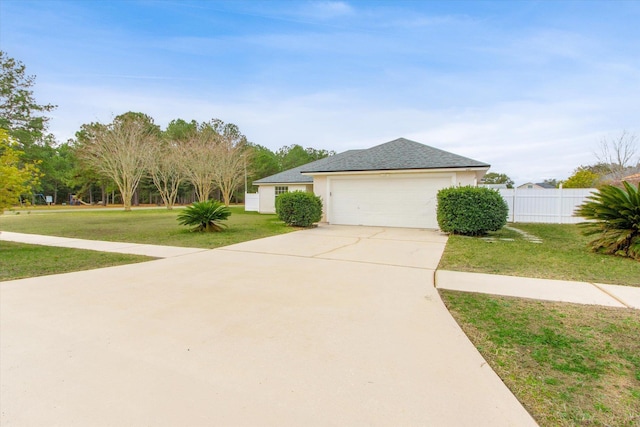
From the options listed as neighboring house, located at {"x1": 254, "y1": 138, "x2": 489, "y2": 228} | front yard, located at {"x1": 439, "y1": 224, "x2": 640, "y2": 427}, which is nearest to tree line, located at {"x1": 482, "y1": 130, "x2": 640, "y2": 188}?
neighboring house, located at {"x1": 254, "y1": 138, "x2": 489, "y2": 228}

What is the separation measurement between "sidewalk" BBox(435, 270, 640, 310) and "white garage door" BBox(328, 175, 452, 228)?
8016 mm

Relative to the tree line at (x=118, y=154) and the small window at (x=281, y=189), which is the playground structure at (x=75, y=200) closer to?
the tree line at (x=118, y=154)

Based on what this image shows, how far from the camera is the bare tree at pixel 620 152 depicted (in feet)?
73.8

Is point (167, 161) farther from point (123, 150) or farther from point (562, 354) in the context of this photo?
point (562, 354)

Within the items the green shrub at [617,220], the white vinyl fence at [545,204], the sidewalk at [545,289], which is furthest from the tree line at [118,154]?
the white vinyl fence at [545,204]

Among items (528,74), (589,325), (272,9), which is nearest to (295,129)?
(272,9)

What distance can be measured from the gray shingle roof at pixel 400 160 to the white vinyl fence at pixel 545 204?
3819 mm

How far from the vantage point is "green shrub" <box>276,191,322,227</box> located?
13188 mm

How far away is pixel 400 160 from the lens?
14078mm

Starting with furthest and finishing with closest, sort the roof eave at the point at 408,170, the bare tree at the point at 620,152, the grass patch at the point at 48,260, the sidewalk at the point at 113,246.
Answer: the bare tree at the point at 620,152 → the roof eave at the point at 408,170 → the sidewalk at the point at 113,246 → the grass patch at the point at 48,260

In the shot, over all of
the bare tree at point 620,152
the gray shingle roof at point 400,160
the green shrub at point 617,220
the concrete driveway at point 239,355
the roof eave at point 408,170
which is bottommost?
the concrete driveway at point 239,355

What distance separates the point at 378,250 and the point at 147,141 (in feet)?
91.3

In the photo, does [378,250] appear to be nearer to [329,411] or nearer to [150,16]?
[329,411]

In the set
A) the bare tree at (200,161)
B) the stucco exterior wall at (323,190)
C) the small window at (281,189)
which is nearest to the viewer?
the stucco exterior wall at (323,190)
